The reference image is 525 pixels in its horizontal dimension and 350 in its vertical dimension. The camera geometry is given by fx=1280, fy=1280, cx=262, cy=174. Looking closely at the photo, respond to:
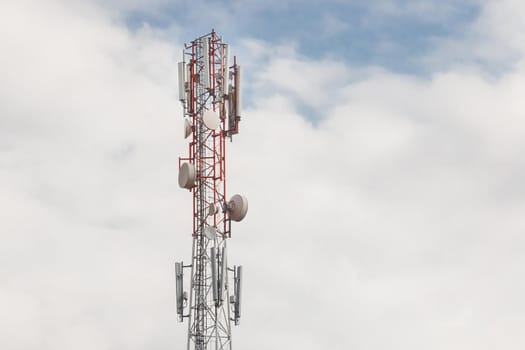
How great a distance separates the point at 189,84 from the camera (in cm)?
8731

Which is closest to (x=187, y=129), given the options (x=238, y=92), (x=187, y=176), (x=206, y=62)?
(x=187, y=176)

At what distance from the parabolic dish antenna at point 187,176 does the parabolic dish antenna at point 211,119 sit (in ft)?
9.72

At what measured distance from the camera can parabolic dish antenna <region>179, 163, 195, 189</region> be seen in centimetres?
8588

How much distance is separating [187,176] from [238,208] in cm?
408

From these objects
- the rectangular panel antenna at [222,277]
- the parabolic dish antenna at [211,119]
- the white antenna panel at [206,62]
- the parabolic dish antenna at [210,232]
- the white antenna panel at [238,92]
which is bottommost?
the rectangular panel antenna at [222,277]

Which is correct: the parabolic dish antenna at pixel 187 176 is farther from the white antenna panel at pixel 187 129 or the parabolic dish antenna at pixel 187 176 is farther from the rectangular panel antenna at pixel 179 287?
the rectangular panel antenna at pixel 179 287

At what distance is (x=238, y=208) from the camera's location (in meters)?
85.3

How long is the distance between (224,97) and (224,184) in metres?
5.90

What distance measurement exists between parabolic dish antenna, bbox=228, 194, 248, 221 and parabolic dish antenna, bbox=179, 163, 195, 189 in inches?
123

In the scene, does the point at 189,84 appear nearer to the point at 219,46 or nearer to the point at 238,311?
the point at 219,46

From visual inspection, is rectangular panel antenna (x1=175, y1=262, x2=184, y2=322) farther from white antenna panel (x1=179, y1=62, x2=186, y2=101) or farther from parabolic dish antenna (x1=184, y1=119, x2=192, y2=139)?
white antenna panel (x1=179, y1=62, x2=186, y2=101)

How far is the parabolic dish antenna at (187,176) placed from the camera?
85875 mm

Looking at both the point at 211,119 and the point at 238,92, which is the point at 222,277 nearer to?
the point at 211,119

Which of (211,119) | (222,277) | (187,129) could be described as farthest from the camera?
(187,129)
